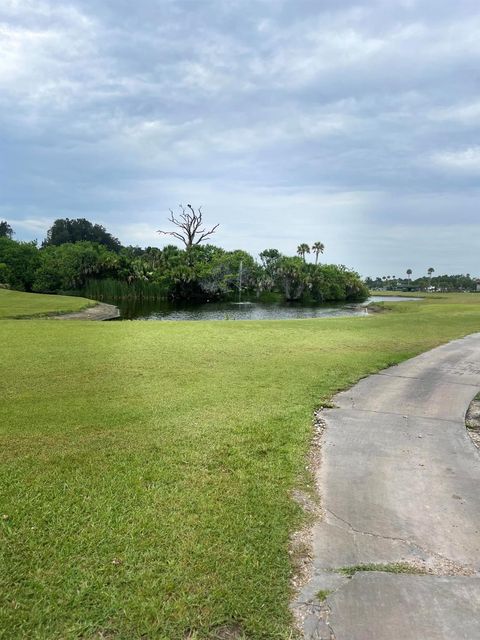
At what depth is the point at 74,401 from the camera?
650 cm

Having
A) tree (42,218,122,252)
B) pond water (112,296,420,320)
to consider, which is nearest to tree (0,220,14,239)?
tree (42,218,122,252)

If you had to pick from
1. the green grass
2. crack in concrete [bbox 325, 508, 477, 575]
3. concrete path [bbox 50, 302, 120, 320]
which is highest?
the green grass

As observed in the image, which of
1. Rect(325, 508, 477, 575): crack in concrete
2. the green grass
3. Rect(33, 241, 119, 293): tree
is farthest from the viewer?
Rect(33, 241, 119, 293): tree

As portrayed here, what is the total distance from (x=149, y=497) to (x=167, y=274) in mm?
55221

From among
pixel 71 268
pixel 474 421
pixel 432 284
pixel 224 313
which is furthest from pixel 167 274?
pixel 432 284

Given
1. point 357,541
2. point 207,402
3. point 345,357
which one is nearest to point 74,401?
point 207,402

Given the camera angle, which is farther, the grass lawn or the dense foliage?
the dense foliage

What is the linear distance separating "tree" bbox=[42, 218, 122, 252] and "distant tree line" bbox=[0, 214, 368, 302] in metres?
56.3

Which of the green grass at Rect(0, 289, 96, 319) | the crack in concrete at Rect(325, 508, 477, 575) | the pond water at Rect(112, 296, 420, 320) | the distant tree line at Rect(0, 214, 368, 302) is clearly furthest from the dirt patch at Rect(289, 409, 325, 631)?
the distant tree line at Rect(0, 214, 368, 302)

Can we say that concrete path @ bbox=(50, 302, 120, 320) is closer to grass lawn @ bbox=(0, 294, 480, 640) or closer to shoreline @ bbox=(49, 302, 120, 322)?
shoreline @ bbox=(49, 302, 120, 322)

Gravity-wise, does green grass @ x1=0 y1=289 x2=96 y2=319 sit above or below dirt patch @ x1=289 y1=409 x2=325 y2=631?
above

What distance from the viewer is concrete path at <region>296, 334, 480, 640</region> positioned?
2521mm

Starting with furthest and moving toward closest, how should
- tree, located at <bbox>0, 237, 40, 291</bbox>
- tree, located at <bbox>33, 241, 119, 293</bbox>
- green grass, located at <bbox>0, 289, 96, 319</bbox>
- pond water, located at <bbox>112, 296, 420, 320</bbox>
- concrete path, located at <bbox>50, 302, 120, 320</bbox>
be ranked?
tree, located at <bbox>33, 241, 119, 293</bbox>
tree, located at <bbox>0, 237, 40, 291</bbox>
pond water, located at <bbox>112, 296, 420, 320</bbox>
concrete path, located at <bbox>50, 302, 120, 320</bbox>
green grass, located at <bbox>0, 289, 96, 319</bbox>

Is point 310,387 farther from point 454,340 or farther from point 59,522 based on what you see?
point 454,340
